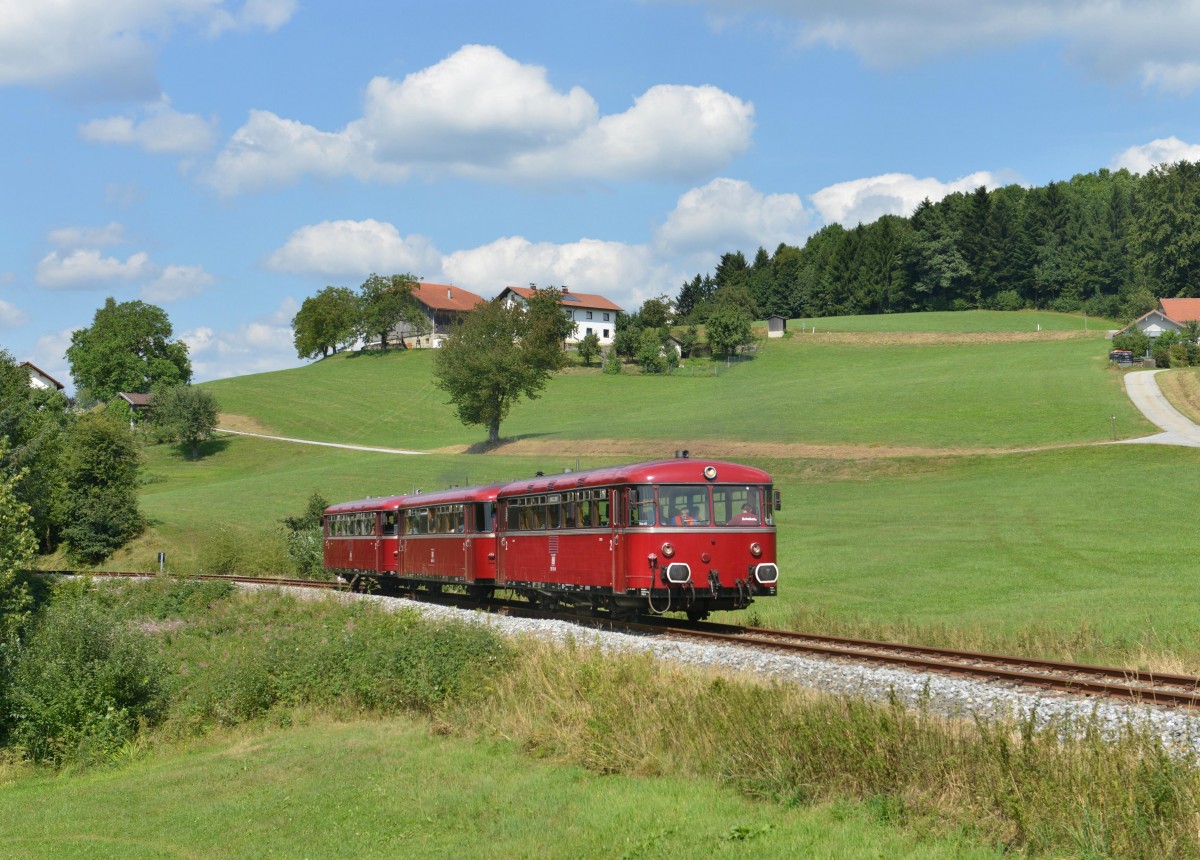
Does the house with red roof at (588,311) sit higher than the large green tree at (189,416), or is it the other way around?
the house with red roof at (588,311)

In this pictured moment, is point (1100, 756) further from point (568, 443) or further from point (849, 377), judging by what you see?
point (849, 377)

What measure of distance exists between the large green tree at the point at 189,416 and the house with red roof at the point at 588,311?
219 feet

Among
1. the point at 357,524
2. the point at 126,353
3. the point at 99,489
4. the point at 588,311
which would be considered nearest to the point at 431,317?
the point at 588,311

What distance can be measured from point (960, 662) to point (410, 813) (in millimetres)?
9547

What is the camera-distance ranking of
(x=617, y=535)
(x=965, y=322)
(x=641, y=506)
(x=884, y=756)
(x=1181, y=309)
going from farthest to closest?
(x=965, y=322) → (x=1181, y=309) → (x=617, y=535) → (x=641, y=506) → (x=884, y=756)

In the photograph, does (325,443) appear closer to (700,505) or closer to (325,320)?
(325,320)

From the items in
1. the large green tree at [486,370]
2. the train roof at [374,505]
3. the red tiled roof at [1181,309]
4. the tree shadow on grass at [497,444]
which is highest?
the red tiled roof at [1181,309]

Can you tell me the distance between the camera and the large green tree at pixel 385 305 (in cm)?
15388

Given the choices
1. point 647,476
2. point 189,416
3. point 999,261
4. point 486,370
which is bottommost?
point 189,416

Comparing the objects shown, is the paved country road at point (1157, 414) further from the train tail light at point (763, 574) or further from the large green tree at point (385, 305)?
the large green tree at point (385, 305)

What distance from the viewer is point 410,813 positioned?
12.1 m

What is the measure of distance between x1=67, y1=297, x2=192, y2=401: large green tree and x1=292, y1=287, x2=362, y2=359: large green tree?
77.5ft

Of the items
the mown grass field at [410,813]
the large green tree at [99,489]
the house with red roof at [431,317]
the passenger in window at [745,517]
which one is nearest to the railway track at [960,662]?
the passenger in window at [745,517]

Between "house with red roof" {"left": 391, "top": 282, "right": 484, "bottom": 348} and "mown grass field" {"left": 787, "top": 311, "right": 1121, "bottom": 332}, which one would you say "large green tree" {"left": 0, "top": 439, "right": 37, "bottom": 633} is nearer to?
"mown grass field" {"left": 787, "top": 311, "right": 1121, "bottom": 332}
